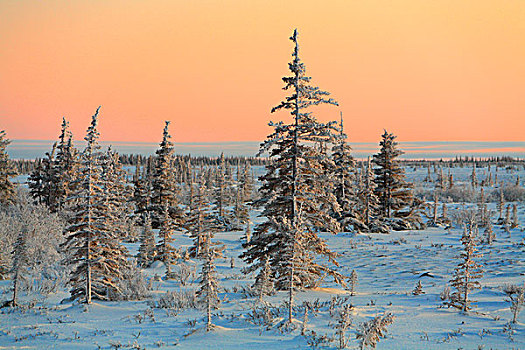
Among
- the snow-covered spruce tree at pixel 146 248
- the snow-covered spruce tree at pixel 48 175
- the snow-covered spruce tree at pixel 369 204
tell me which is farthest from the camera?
the snow-covered spruce tree at pixel 48 175

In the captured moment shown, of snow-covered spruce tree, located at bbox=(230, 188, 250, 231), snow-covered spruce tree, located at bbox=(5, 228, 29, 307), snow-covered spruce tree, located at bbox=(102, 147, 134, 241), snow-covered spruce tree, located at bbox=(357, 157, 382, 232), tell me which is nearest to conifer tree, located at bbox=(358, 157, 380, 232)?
snow-covered spruce tree, located at bbox=(357, 157, 382, 232)

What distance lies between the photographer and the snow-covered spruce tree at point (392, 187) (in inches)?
1487

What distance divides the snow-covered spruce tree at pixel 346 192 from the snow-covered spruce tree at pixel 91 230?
24423mm

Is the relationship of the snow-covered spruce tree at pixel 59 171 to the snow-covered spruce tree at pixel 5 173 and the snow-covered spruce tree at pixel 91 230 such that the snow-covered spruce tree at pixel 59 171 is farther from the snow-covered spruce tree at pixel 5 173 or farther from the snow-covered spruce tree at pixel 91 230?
the snow-covered spruce tree at pixel 91 230

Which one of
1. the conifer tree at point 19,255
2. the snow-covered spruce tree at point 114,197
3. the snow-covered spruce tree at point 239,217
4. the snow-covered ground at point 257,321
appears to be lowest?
the snow-covered spruce tree at point 239,217

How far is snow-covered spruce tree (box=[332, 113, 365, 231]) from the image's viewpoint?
36.1m

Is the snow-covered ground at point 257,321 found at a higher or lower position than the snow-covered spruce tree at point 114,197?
lower

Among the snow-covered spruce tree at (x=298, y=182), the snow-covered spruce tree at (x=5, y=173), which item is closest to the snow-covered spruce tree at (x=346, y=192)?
the snow-covered spruce tree at (x=298, y=182)

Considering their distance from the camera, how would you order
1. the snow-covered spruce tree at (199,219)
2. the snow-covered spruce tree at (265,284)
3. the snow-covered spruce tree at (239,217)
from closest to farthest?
the snow-covered spruce tree at (265,284) < the snow-covered spruce tree at (199,219) < the snow-covered spruce tree at (239,217)

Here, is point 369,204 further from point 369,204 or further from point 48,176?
point 48,176

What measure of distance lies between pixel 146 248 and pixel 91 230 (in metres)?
10.5

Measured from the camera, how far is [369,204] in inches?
1506

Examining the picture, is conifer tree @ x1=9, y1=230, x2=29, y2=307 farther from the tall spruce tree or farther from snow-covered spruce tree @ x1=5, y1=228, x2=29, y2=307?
the tall spruce tree

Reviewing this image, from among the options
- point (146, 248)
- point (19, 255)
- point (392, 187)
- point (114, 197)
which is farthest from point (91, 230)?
point (392, 187)
